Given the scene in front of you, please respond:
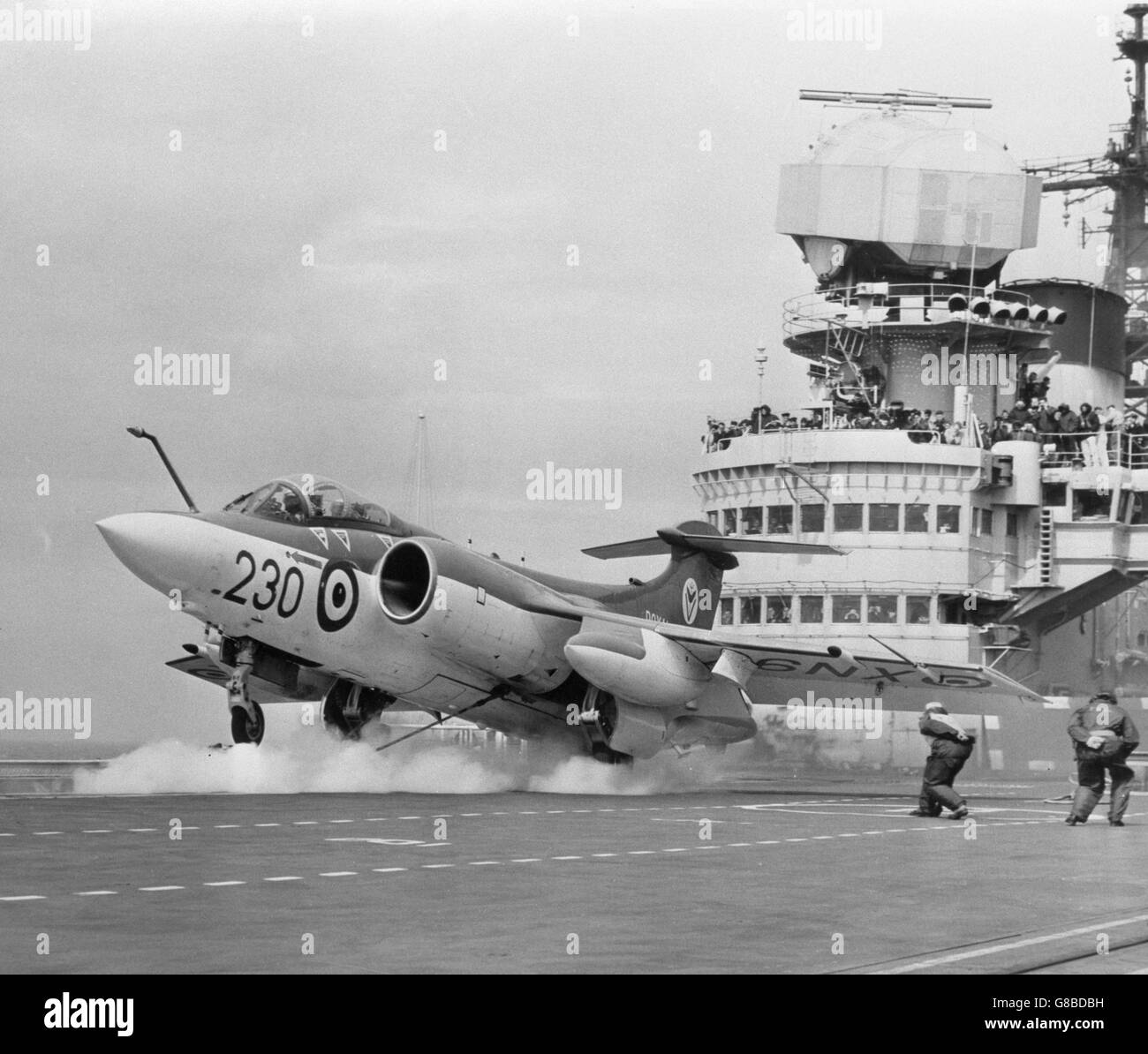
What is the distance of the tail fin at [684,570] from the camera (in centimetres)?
3488

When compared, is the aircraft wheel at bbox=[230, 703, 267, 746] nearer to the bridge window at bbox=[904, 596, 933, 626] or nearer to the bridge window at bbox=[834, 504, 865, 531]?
the bridge window at bbox=[834, 504, 865, 531]

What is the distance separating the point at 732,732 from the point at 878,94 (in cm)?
3350

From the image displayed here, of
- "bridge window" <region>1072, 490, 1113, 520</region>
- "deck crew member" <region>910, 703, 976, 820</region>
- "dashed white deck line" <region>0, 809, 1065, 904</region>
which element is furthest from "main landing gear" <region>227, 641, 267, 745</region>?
"bridge window" <region>1072, 490, 1113, 520</region>

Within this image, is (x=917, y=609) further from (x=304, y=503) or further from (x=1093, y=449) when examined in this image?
(x=304, y=503)

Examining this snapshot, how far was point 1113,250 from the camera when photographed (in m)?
70.4

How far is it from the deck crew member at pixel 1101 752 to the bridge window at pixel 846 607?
28764 mm

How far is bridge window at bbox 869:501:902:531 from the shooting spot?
51.1 meters

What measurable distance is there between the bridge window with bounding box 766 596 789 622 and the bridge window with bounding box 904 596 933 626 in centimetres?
366

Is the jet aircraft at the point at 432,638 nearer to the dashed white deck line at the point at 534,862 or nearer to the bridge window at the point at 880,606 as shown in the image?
the dashed white deck line at the point at 534,862

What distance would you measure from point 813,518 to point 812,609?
9.23 ft

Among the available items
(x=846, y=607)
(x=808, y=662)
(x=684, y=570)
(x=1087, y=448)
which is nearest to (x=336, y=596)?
(x=808, y=662)

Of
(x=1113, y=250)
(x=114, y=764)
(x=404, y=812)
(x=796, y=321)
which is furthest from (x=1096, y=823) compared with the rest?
(x=1113, y=250)
